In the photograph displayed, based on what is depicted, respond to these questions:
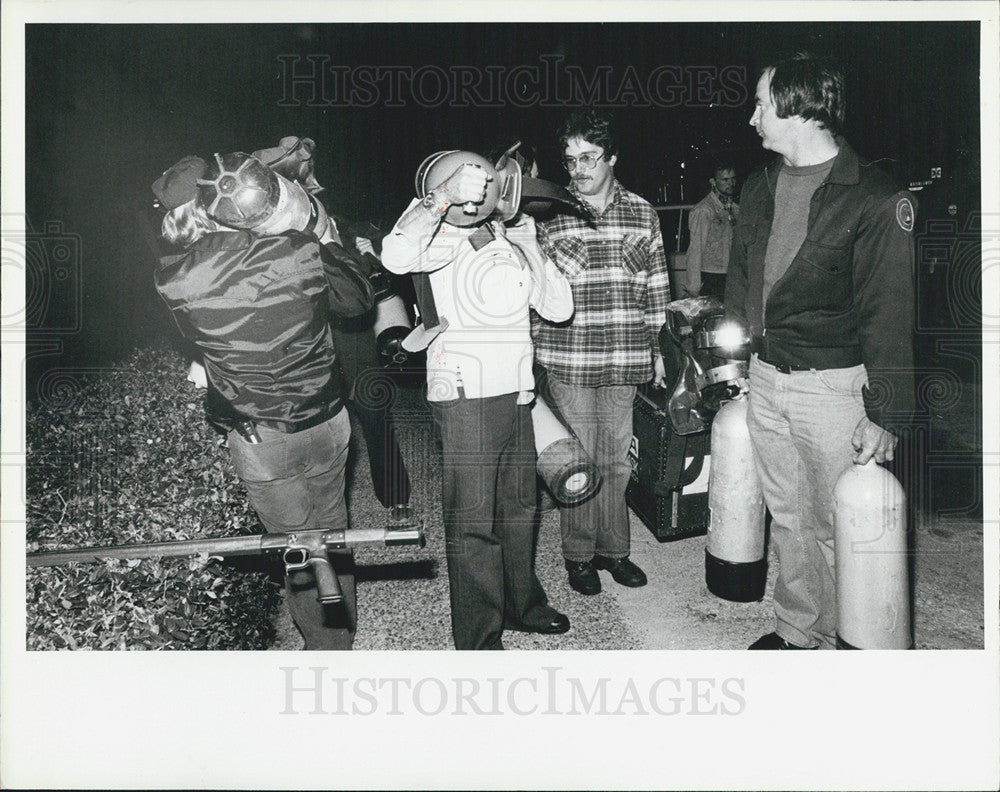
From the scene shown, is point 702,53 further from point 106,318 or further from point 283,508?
point 106,318

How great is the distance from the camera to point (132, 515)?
2.89 m

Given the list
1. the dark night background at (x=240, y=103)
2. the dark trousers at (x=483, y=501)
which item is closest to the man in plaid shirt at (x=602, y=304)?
the dark night background at (x=240, y=103)

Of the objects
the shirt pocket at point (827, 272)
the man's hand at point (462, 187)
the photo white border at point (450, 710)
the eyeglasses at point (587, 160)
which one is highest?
the eyeglasses at point (587, 160)

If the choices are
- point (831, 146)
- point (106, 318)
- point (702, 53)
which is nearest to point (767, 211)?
point (831, 146)

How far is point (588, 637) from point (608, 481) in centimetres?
74

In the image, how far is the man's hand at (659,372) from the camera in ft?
11.8

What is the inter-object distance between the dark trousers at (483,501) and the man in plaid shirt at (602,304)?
615mm

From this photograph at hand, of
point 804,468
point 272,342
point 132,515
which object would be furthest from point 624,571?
point 132,515

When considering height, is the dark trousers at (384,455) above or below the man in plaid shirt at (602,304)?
below

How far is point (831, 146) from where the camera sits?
268 centimetres

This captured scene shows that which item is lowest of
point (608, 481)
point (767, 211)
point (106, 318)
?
point (608, 481)

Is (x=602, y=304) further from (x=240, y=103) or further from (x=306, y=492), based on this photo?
(x=240, y=103)

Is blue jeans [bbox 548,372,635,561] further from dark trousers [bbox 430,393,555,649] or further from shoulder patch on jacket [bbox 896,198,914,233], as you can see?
shoulder patch on jacket [bbox 896,198,914,233]

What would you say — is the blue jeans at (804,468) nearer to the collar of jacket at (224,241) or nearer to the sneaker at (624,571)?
the sneaker at (624,571)
